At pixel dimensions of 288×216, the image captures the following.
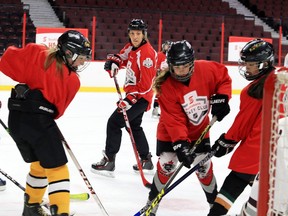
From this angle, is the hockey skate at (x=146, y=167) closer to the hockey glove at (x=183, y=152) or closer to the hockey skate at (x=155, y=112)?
the hockey glove at (x=183, y=152)

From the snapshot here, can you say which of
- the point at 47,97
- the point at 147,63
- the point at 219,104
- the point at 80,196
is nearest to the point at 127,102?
the point at 147,63

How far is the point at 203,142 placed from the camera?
9.00 feet

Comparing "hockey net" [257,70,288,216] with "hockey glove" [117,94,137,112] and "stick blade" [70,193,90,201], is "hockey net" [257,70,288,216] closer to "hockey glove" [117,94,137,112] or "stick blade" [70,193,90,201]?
"stick blade" [70,193,90,201]

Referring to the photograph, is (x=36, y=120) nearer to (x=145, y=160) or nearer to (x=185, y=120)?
(x=185, y=120)

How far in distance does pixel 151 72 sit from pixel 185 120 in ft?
3.51

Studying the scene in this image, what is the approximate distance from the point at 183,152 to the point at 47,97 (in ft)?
1.99

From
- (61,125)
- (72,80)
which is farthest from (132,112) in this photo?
(61,125)

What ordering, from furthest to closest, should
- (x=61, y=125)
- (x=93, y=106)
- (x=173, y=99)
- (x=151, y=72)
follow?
(x=93, y=106)
(x=61, y=125)
(x=151, y=72)
(x=173, y=99)

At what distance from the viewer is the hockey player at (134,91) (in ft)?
12.0

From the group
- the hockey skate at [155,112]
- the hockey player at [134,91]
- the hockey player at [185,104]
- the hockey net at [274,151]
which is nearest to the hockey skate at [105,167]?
the hockey player at [134,91]

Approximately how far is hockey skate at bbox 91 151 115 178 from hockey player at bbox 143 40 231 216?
3.52 feet

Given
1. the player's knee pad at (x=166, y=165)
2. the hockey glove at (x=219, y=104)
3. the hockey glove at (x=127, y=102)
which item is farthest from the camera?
the hockey glove at (x=127, y=102)

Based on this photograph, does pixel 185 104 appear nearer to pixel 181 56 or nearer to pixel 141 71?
pixel 181 56

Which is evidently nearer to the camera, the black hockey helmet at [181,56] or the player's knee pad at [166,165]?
the black hockey helmet at [181,56]
